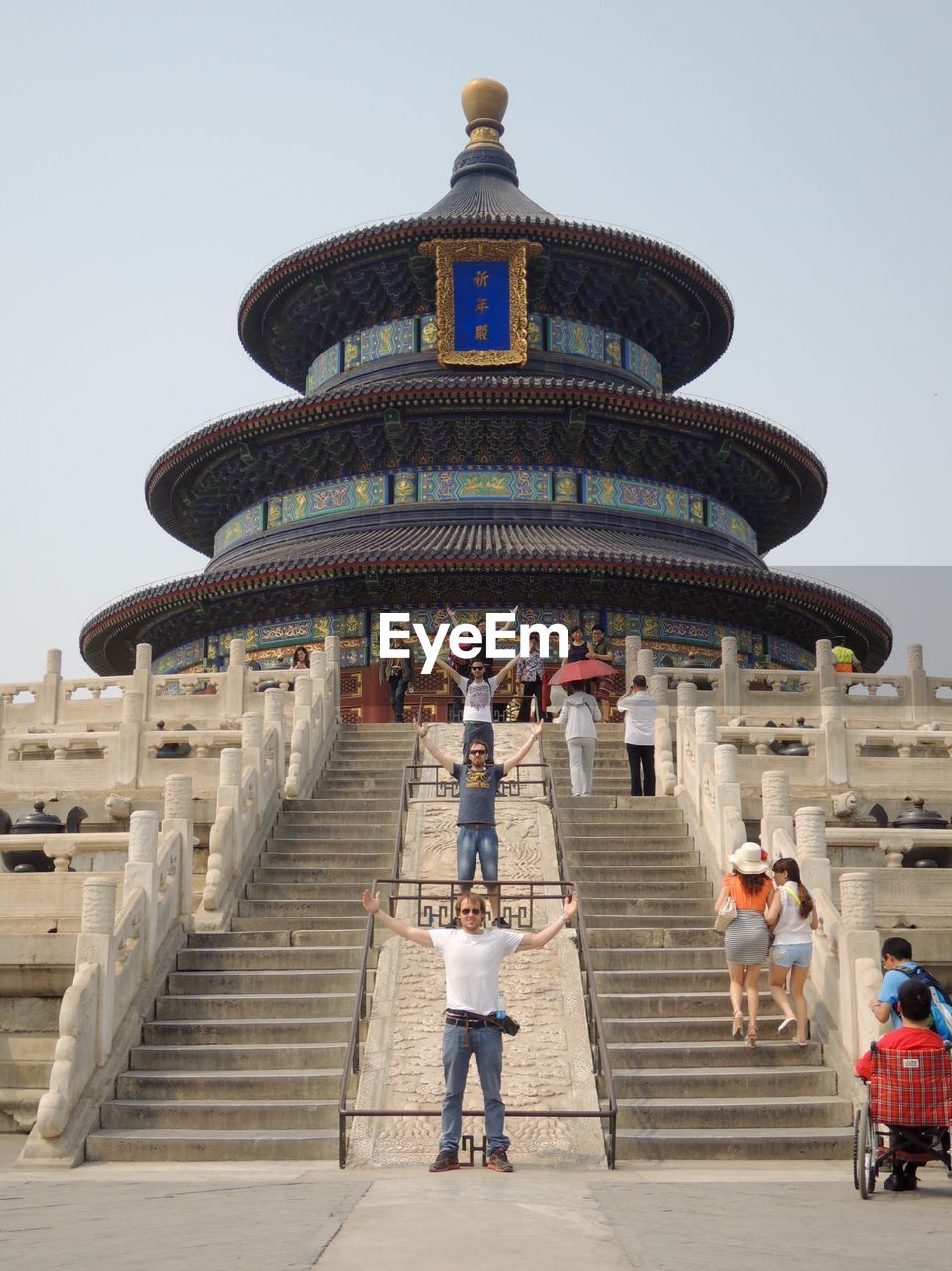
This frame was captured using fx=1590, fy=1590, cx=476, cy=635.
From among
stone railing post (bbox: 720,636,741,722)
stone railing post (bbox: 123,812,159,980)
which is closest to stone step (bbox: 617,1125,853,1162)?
stone railing post (bbox: 123,812,159,980)

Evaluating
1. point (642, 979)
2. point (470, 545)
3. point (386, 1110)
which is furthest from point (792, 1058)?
point (470, 545)

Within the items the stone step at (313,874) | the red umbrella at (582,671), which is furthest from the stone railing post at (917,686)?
the stone step at (313,874)

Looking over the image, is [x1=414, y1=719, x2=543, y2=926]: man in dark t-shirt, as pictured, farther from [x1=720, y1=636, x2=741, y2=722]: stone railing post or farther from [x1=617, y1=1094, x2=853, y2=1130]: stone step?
[x1=720, y1=636, x2=741, y2=722]: stone railing post

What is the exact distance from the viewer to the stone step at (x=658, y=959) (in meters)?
13.5

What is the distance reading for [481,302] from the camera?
1453 inches

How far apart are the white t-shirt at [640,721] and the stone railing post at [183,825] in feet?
18.4

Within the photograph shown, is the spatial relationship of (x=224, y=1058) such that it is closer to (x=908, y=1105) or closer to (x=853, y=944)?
(x=853, y=944)

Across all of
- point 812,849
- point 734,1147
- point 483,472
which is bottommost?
point 734,1147

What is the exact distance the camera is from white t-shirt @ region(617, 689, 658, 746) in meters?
18.1

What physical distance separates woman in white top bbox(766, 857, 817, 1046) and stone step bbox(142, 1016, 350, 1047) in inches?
133

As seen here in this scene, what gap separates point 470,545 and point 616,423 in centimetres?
557

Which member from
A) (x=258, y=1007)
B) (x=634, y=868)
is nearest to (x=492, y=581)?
(x=634, y=868)

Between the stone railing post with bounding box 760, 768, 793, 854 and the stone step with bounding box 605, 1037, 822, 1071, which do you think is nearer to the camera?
the stone step with bounding box 605, 1037, 822, 1071

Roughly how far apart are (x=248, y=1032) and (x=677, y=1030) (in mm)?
3353
